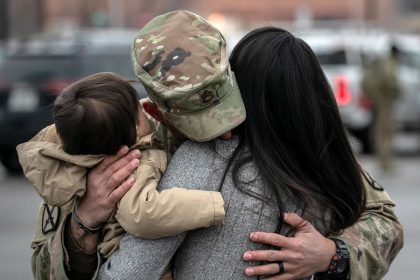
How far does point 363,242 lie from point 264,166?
1.38 ft

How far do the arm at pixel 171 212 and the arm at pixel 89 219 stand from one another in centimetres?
9

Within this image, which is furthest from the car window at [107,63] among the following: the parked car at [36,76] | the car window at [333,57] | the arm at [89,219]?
the arm at [89,219]

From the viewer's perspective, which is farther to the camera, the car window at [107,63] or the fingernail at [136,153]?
the car window at [107,63]

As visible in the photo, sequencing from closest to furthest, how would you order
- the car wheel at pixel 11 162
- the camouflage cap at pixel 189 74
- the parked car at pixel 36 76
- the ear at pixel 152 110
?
the camouflage cap at pixel 189 74 < the ear at pixel 152 110 < the parked car at pixel 36 76 < the car wheel at pixel 11 162

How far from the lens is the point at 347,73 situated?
51.8 feet

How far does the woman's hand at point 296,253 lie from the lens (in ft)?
7.27

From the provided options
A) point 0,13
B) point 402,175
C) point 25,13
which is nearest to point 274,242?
point 402,175

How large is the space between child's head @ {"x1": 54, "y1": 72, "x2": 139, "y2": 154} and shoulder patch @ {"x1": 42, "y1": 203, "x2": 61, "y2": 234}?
288 mm

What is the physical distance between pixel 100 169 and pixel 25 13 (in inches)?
1155

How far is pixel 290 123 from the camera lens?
89.1 inches

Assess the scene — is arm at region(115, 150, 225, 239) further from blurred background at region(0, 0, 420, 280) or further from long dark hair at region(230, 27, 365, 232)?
blurred background at region(0, 0, 420, 280)

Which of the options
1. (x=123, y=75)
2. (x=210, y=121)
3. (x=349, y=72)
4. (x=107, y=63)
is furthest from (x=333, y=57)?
(x=210, y=121)

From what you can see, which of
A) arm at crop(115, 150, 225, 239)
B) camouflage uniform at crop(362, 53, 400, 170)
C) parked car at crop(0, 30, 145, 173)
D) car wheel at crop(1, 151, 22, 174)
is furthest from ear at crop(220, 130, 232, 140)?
car wheel at crop(1, 151, 22, 174)

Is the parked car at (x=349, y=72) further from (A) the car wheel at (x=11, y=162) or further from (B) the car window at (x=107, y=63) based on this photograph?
(A) the car wheel at (x=11, y=162)
